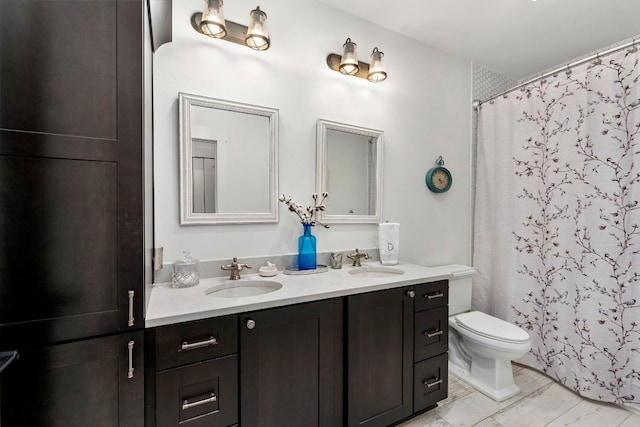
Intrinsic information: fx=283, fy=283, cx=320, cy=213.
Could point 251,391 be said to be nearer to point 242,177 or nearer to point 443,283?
point 242,177

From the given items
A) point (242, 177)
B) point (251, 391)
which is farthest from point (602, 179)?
point (251, 391)

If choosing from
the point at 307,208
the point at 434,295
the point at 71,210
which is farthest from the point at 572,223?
the point at 71,210

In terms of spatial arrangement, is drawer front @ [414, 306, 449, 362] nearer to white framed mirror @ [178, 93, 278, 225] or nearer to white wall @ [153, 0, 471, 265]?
white wall @ [153, 0, 471, 265]

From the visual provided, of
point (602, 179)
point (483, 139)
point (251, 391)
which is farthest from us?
point (483, 139)

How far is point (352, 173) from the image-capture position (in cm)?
208

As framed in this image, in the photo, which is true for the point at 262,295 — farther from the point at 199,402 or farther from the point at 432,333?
the point at 432,333

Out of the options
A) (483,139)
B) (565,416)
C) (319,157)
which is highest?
(483,139)

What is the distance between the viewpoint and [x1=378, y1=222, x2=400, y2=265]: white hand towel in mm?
2027

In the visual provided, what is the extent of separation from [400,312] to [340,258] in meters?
0.52

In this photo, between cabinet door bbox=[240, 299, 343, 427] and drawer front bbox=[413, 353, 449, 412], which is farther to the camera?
drawer front bbox=[413, 353, 449, 412]

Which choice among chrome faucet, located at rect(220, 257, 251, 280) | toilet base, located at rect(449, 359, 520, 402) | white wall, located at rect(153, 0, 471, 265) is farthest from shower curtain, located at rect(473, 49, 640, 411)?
chrome faucet, located at rect(220, 257, 251, 280)

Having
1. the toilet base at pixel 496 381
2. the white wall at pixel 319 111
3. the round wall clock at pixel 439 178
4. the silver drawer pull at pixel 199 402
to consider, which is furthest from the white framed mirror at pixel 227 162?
the toilet base at pixel 496 381

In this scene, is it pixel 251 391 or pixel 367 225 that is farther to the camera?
pixel 367 225

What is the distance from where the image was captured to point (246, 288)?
157 centimetres
